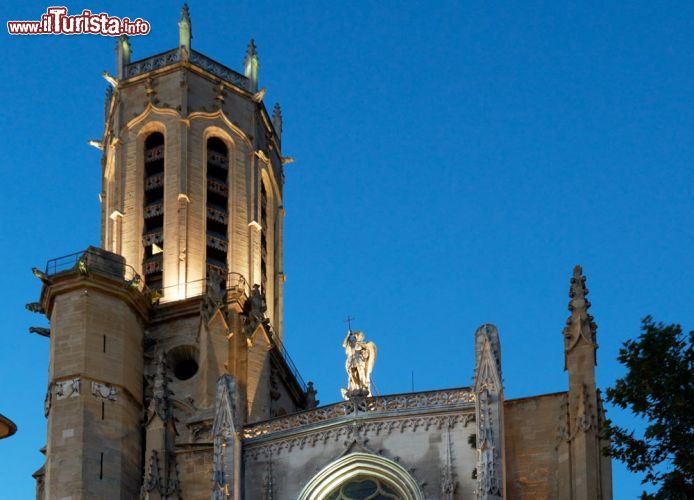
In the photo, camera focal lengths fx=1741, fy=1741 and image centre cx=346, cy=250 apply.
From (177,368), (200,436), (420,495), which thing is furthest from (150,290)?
(420,495)

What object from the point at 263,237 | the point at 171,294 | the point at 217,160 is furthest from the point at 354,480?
the point at 217,160

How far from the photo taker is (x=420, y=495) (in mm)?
50125

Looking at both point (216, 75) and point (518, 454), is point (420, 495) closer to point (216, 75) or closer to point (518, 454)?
point (518, 454)

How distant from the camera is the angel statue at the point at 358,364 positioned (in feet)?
173

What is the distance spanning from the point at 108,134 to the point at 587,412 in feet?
103

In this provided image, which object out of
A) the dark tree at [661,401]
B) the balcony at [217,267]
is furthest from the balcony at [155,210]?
the dark tree at [661,401]

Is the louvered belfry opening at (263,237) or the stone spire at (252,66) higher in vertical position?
the stone spire at (252,66)

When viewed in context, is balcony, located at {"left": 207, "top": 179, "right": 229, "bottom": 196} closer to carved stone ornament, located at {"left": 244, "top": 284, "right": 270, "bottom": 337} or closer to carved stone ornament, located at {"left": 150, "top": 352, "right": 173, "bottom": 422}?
carved stone ornament, located at {"left": 244, "top": 284, "right": 270, "bottom": 337}

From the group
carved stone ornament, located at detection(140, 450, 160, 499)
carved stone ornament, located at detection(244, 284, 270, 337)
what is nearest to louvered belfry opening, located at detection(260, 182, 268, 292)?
carved stone ornament, located at detection(244, 284, 270, 337)

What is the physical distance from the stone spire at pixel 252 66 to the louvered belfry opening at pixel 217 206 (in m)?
4.22

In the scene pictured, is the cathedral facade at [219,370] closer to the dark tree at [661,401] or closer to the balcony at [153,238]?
the balcony at [153,238]

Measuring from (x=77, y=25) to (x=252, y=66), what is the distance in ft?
29.2

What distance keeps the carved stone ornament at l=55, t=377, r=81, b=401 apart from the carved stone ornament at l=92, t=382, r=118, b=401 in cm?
61

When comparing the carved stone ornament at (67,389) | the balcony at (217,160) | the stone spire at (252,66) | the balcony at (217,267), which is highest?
the stone spire at (252,66)
